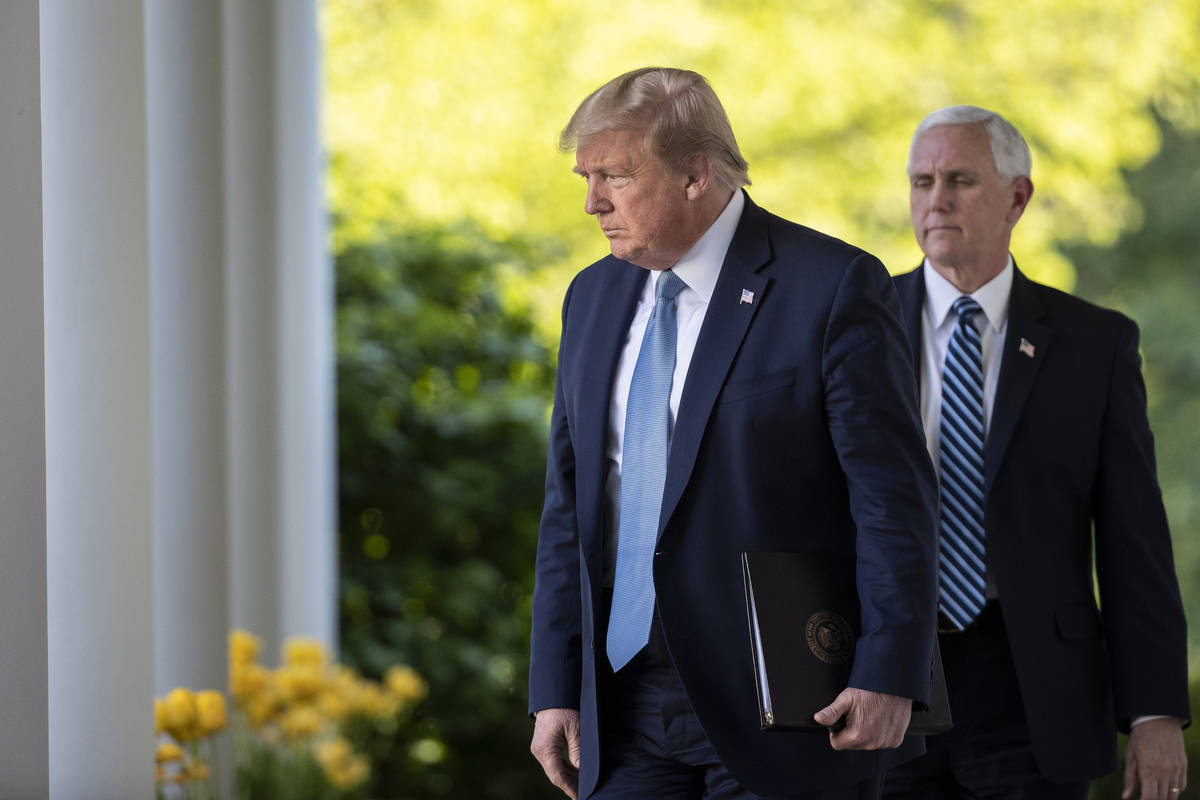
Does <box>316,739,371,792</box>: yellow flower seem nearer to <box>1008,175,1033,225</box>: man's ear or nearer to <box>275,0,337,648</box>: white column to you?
<box>275,0,337,648</box>: white column

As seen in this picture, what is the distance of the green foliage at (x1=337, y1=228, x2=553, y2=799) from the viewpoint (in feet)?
24.6

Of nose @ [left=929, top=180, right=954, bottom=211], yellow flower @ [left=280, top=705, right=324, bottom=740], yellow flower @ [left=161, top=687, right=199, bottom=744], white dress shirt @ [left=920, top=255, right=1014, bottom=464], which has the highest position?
nose @ [left=929, top=180, right=954, bottom=211]

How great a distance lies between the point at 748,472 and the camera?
7.30ft

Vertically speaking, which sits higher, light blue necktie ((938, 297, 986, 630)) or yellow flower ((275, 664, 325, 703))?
Result: light blue necktie ((938, 297, 986, 630))

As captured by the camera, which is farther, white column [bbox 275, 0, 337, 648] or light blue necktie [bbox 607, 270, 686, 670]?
white column [bbox 275, 0, 337, 648]

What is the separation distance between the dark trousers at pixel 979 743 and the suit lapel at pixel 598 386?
91cm

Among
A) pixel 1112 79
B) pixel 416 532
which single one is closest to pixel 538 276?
pixel 416 532

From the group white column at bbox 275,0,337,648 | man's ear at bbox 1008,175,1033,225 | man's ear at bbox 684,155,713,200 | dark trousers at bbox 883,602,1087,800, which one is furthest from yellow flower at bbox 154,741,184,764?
man's ear at bbox 1008,175,1033,225

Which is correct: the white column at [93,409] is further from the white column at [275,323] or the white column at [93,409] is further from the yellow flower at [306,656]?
the white column at [275,323]

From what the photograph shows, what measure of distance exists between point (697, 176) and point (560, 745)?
1.10 meters

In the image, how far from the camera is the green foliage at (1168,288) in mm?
11414

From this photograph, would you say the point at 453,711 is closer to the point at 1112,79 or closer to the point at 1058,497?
the point at 1058,497

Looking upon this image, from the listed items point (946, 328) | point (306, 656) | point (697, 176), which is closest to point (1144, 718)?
point (946, 328)

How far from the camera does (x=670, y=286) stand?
242 cm
